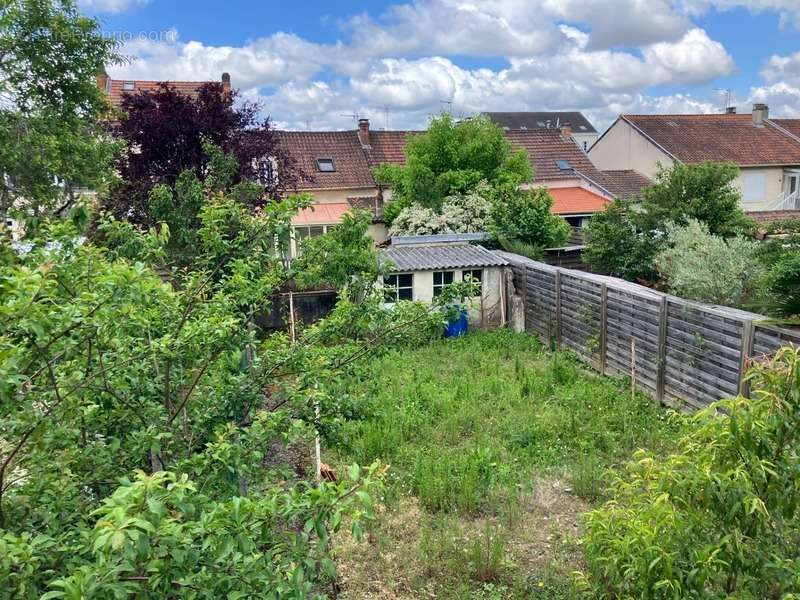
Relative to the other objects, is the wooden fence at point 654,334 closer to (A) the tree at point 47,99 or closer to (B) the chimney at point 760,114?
(A) the tree at point 47,99

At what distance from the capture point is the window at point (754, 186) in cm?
3222

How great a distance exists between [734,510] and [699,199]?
13.7 meters

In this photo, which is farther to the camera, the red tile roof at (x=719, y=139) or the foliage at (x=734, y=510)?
the red tile roof at (x=719, y=139)

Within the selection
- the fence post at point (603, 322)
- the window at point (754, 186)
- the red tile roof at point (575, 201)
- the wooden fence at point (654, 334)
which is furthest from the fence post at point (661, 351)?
the window at point (754, 186)

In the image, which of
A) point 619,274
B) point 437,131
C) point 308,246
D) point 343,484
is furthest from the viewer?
point 437,131

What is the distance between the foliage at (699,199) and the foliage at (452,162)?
684 cm

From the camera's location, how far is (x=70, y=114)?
36.0ft

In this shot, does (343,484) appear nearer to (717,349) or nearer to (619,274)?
(717,349)

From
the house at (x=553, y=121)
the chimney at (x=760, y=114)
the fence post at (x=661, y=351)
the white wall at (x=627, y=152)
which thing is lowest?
the fence post at (x=661, y=351)

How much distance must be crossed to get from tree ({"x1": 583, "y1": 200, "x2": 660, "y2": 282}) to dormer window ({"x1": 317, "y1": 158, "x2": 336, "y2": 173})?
1576 cm

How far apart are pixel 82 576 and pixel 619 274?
48.1ft

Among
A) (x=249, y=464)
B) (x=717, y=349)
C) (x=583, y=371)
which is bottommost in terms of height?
(x=583, y=371)

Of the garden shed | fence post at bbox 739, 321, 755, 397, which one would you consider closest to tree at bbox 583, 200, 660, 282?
the garden shed

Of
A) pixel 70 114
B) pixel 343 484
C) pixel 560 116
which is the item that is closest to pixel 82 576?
pixel 343 484
